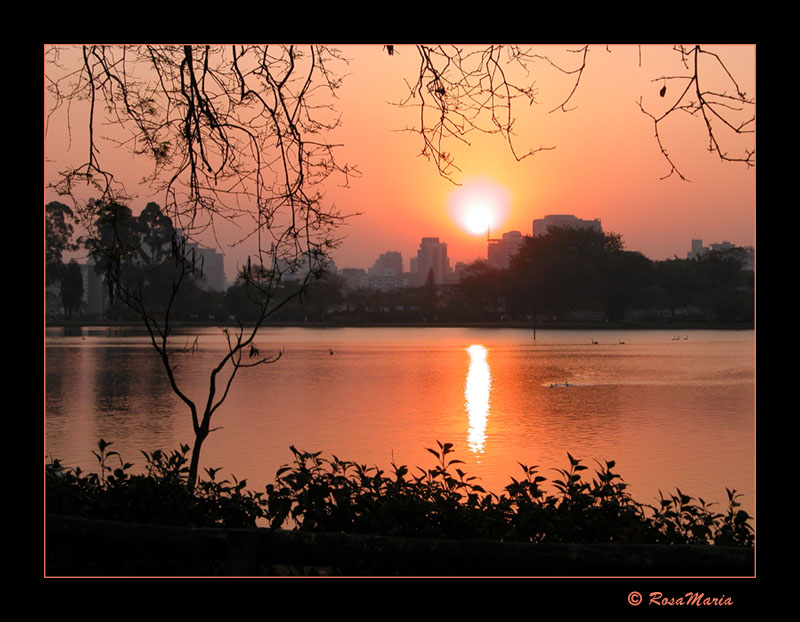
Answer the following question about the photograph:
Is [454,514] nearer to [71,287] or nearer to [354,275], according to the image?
[71,287]

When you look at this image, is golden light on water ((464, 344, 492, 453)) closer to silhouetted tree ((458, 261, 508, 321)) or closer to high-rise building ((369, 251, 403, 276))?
silhouetted tree ((458, 261, 508, 321))

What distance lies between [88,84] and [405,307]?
7632cm

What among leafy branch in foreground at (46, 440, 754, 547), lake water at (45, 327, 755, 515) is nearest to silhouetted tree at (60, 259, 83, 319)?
lake water at (45, 327, 755, 515)

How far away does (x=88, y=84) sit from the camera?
159 inches

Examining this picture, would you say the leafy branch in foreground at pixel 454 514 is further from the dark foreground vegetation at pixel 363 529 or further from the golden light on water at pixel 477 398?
the golden light on water at pixel 477 398

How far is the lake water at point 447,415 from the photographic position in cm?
1152

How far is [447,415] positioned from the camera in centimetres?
1717

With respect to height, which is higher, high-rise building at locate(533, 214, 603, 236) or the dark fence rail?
high-rise building at locate(533, 214, 603, 236)

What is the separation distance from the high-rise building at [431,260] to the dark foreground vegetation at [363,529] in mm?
138823

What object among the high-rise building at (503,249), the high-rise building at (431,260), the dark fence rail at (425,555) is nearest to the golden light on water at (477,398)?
the dark fence rail at (425,555)

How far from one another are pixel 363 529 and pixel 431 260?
15116 cm

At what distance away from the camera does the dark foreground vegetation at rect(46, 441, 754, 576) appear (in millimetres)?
2959

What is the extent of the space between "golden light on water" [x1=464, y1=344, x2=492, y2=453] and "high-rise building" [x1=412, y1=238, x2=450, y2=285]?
11067 centimetres

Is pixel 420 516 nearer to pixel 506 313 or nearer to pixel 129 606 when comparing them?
pixel 129 606
